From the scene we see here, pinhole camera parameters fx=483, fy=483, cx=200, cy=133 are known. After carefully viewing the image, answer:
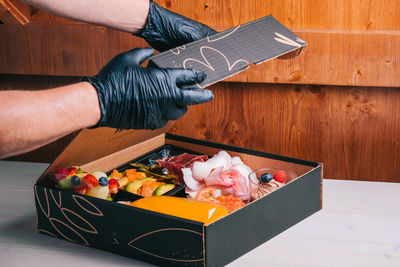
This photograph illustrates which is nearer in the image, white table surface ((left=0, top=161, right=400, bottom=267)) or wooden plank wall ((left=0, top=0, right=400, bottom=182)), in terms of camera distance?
white table surface ((left=0, top=161, right=400, bottom=267))

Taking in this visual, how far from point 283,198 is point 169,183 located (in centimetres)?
41

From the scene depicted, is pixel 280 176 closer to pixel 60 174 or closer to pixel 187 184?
pixel 187 184

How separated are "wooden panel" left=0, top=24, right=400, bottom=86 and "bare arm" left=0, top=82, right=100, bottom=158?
846 mm

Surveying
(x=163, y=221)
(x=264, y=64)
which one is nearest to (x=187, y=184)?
(x=163, y=221)

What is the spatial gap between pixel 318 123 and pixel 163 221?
3.27 ft

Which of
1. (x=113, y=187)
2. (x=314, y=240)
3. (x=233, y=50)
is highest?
(x=233, y=50)

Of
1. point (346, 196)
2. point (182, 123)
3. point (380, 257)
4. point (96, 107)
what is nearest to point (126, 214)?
point (96, 107)

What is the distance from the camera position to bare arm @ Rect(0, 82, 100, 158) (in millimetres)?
989

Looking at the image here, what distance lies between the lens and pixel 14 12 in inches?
74.4

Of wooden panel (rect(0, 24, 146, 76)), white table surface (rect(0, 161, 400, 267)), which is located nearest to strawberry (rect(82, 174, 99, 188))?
white table surface (rect(0, 161, 400, 267))

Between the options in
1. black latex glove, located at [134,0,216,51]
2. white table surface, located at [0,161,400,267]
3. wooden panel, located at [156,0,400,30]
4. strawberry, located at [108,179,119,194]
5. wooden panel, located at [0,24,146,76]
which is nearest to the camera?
white table surface, located at [0,161,400,267]

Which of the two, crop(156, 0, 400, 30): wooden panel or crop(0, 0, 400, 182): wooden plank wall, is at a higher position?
crop(156, 0, 400, 30): wooden panel

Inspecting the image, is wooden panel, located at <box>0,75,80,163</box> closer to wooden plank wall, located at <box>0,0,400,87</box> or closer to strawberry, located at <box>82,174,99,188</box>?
wooden plank wall, located at <box>0,0,400,87</box>

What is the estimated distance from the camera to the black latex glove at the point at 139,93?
1.07 m
